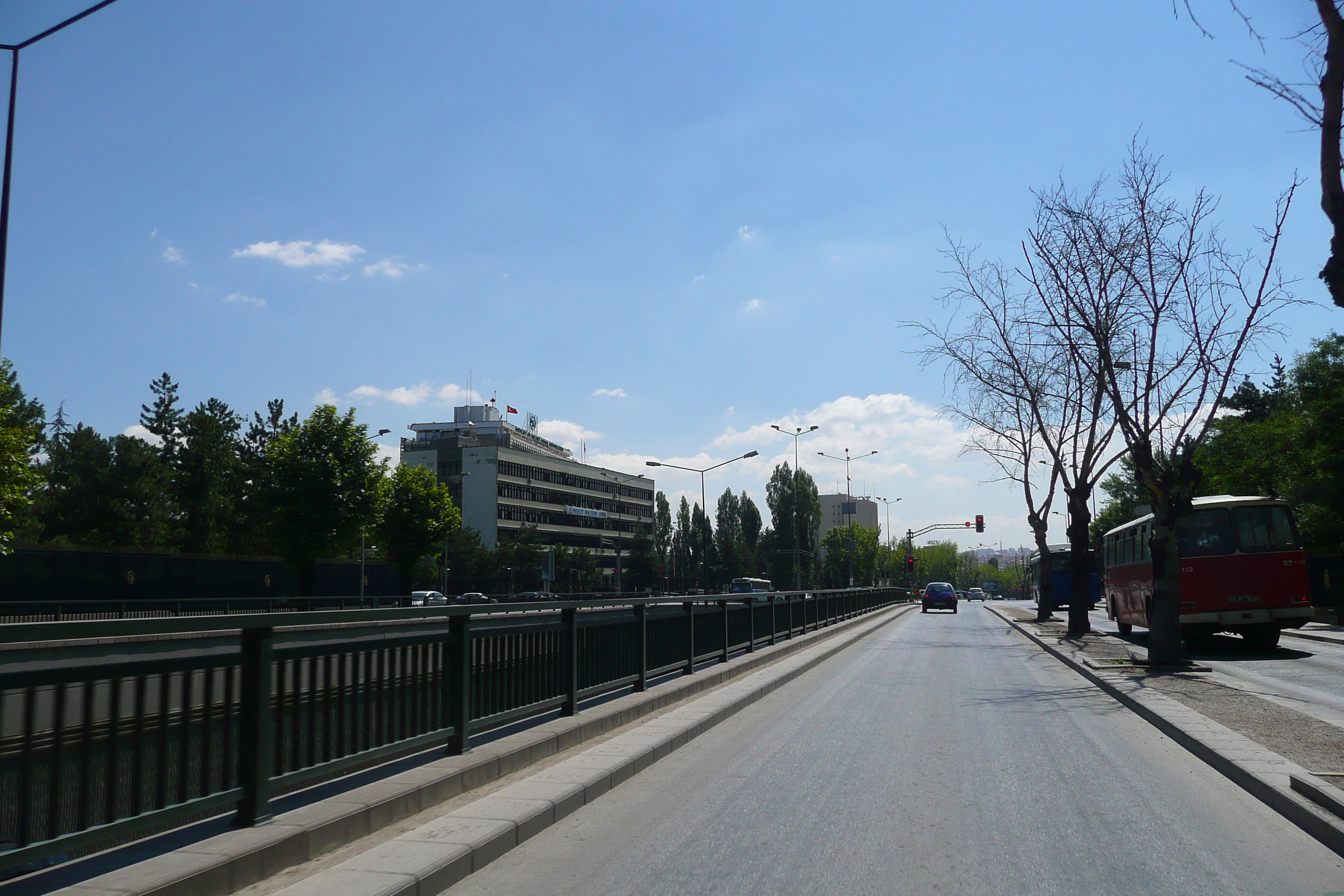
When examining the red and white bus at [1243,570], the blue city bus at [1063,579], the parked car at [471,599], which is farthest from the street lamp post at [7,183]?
the blue city bus at [1063,579]

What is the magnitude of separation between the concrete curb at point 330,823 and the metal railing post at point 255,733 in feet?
0.35

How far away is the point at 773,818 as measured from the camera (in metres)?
6.08

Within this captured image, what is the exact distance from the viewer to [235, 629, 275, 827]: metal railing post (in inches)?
187

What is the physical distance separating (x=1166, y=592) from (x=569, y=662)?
11652mm

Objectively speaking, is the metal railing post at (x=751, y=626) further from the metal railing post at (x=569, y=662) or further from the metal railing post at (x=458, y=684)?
the metal railing post at (x=458, y=684)

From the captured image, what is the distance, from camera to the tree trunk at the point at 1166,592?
15547 mm

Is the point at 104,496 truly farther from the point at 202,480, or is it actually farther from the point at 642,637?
the point at 642,637

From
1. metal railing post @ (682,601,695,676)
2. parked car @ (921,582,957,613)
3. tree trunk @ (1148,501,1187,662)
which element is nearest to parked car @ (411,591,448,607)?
parked car @ (921,582,957,613)

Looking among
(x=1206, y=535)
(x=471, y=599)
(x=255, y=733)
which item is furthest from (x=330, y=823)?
(x=471, y=599)

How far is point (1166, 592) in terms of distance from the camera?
15977 millimetres

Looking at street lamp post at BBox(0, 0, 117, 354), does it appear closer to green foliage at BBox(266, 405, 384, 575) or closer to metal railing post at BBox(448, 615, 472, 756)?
metal railing post at BBox(448, 615, 472, 756)

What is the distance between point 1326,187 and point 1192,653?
16.0 metres

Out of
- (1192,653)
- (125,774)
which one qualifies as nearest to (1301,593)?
(1192,653)

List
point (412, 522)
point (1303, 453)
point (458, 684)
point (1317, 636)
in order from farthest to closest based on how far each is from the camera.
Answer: point (412, 522), point (1303, 453), point (1317, 636), point (458, 684)
